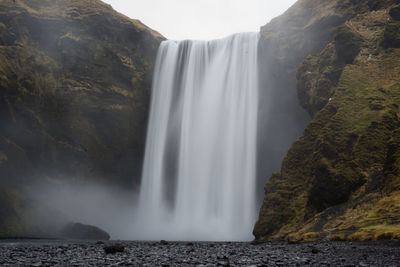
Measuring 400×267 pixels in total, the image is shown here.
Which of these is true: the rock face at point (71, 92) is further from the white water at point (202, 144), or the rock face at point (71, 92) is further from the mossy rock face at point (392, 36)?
the mossy rock face at point (392, 36)

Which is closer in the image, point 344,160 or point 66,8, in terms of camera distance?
point 344,160

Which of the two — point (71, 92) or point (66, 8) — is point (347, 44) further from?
point (66, 8)

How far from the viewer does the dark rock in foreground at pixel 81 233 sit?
34.4 metres

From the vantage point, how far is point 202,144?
4131 centimetres

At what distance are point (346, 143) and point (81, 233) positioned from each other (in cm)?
2716

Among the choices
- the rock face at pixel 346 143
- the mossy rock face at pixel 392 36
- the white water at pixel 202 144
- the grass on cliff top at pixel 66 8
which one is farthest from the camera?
the grass on cliff top at pixel 66 8

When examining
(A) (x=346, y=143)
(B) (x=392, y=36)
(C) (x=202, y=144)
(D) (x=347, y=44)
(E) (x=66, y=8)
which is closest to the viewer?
(A) (x=346, y=143)

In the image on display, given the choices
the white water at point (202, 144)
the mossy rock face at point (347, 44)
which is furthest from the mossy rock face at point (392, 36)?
the white water at point (202, 144)

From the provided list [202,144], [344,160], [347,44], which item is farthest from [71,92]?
[344,160]

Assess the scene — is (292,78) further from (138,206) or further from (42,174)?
(42,174)

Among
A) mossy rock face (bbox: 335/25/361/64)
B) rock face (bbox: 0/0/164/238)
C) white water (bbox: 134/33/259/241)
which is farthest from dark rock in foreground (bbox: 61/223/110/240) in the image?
mossy rock face (bbox: 335/25/361/64)

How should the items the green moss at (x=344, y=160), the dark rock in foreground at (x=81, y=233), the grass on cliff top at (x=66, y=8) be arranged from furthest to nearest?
1. the grass on cliff top at (x=66, y=8)
2. the dark rock in foreground at (x=81, y=233)
3. the green moss at (x=344, y=160)

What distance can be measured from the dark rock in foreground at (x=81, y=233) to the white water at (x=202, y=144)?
722 centimetres

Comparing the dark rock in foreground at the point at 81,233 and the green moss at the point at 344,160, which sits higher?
the green moss at the point at 344,160
